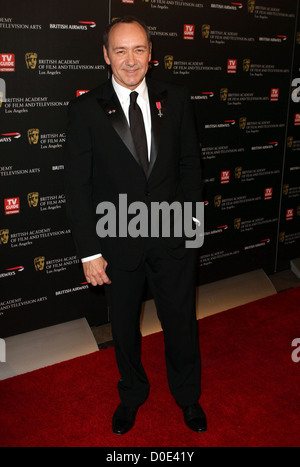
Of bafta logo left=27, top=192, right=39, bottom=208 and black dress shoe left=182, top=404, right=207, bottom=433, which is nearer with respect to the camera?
black dress shoe left=182, top=404, right=207, bottom=433

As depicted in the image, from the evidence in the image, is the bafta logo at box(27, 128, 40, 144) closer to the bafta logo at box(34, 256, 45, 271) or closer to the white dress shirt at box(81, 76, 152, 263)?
the bafta logo at box(34, 256, 45, 271)

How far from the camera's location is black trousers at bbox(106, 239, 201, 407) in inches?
84.8

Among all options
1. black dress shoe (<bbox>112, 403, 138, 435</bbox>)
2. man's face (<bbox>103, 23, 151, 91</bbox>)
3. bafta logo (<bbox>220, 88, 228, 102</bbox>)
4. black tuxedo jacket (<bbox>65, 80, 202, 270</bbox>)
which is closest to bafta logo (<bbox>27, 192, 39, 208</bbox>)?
black tuxedo jacket (<bbox>65, 80, 202, 270</bbox>)

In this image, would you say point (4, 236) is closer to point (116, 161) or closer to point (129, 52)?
point (116, 161)

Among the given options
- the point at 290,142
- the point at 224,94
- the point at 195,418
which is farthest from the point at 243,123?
the point at 195,418

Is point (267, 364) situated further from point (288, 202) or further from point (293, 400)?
point (288, 202)

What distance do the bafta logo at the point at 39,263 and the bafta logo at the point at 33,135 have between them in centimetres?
71

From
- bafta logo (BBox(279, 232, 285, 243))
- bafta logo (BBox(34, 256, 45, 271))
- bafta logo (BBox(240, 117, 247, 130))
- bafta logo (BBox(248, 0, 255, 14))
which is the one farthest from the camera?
bafta logo (BBox(279, 232, 285, 243))

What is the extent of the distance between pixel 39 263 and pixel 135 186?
1235 mm

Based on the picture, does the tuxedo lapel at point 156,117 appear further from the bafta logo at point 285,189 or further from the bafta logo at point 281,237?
the bafta logo at point 281,237

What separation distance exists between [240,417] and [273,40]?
8.99ft

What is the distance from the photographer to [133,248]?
6.90 ft

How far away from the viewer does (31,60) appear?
269cm

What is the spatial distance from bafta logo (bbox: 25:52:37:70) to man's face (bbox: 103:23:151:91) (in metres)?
0.89
